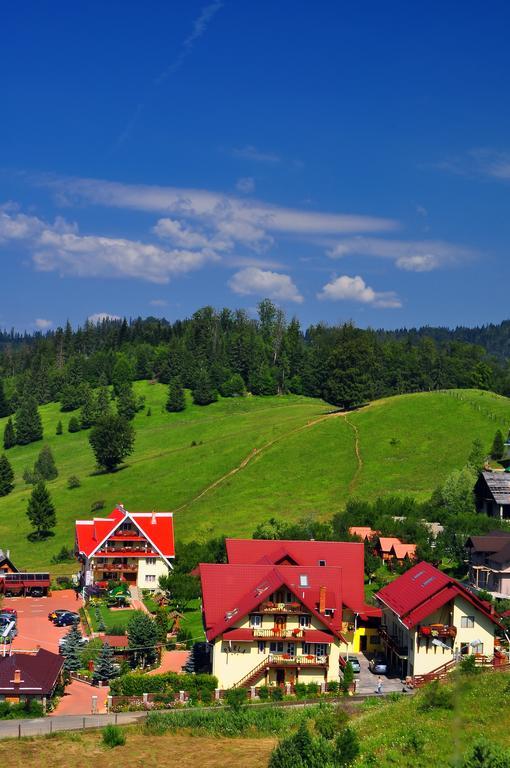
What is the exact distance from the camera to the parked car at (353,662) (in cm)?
5993

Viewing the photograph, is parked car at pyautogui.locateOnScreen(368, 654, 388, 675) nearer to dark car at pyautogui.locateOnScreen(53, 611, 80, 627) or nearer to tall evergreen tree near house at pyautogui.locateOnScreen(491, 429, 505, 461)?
dark car at pyautogui.locateOnScreen(53, 611, 80, 627)

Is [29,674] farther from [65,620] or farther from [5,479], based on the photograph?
[5,479]

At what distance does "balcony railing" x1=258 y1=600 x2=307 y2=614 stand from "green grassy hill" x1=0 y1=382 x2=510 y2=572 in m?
43.9

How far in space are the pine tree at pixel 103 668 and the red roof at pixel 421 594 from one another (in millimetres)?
19957

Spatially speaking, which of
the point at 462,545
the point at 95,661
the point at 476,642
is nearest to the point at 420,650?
the point at 476,642

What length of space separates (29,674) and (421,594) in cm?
2686

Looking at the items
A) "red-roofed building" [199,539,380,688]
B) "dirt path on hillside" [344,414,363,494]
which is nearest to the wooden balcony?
"red-roofed building" [199,539,380,688]

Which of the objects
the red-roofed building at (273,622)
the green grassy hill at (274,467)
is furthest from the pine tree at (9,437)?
the red-roofed building at (273,622)

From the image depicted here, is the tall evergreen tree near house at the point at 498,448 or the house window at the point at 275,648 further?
the tall evergreen tree near house at the point at 498,448

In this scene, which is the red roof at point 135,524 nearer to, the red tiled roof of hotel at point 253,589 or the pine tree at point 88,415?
the red tiled roof of hotel at point 253,589

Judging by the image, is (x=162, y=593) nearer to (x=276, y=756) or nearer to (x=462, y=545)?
(x=462, y=545)

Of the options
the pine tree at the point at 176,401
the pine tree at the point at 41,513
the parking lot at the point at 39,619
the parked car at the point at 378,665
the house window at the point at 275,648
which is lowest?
the parking lot at the point at 39,619

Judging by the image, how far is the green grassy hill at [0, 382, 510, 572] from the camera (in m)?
114

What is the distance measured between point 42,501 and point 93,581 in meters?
27.5
